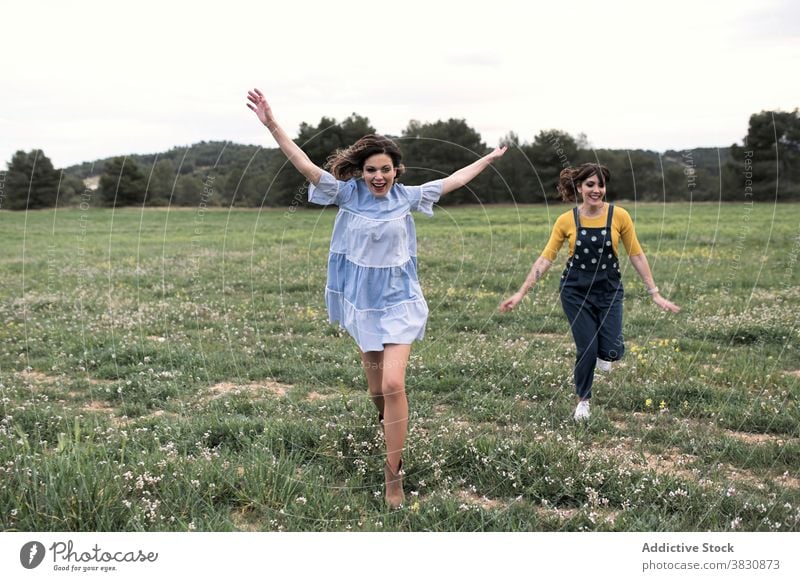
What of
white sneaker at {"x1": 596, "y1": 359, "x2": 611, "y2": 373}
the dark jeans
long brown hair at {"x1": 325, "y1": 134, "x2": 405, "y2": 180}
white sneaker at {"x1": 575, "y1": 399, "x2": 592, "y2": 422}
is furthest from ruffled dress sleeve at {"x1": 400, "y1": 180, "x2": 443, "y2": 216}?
white sneaker at {"x1": 596, "y1": 359, "x2": 611, "y2": 373}

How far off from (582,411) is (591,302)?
1.06 m

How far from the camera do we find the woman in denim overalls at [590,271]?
23.0 ft

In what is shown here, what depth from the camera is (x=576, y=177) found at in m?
6.88

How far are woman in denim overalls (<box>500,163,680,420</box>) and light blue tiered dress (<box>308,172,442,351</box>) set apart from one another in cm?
180

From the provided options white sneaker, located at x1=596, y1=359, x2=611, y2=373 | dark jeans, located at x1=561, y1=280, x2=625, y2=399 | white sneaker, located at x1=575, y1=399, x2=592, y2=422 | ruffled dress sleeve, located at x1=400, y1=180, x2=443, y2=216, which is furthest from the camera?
white sneaker, located at x1=596, y1=359, x2=611, y2=373

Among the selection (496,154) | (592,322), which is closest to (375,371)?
(496,154)

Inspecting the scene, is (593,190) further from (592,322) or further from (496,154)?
(496,154)

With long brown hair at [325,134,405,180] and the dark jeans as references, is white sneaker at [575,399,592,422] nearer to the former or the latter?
the dark jeans

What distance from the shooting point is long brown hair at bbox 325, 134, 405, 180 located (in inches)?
213

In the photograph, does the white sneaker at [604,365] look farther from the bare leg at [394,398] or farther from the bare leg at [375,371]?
the bare leg at [394,398]

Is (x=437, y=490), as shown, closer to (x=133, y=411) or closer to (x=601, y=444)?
(x=601, y=444)

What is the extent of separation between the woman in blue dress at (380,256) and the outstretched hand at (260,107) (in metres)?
0.17
